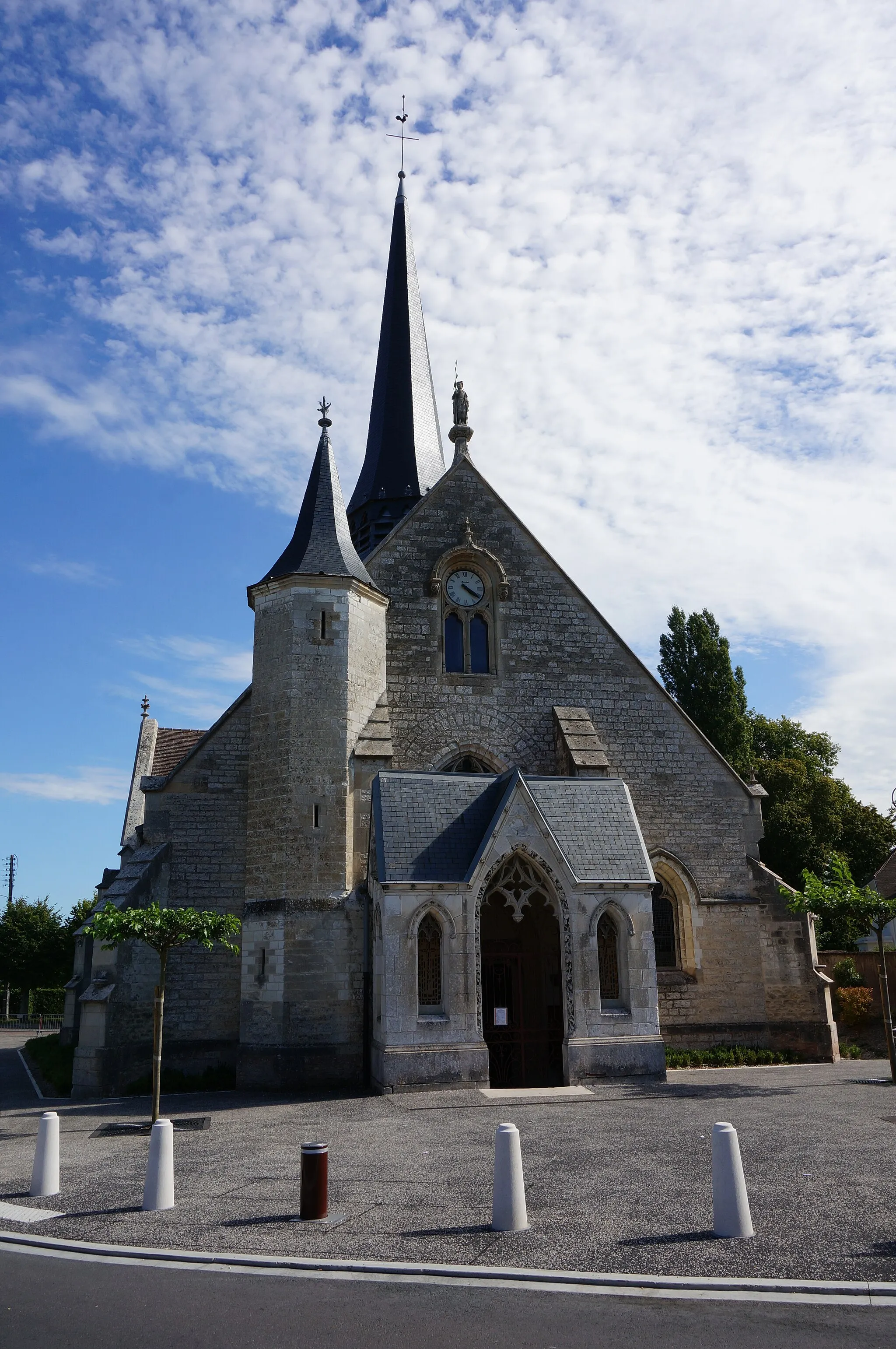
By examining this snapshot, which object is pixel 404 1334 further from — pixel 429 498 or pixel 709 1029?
pixel 429 498

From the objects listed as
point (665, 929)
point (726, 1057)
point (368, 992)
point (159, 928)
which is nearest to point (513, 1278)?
point (159, 928)

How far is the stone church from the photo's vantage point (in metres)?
Result: 16.6

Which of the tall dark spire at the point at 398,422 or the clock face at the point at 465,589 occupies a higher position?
the tall dark spire at the point at 398,422

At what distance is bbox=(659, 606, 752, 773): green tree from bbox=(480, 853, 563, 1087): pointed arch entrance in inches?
814

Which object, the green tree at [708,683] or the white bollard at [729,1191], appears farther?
the green tree at [708,683]

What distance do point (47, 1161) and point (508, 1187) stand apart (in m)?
4.69

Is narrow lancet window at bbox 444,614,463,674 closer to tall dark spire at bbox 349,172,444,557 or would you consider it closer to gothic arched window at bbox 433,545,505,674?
gothic arched window at bbox 433,545,505,674

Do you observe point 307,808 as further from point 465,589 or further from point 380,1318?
point 380,1318

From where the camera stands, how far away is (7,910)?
5200 cm

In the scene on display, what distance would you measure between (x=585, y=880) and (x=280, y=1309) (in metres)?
11.4

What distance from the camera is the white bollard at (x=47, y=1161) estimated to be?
9359mm

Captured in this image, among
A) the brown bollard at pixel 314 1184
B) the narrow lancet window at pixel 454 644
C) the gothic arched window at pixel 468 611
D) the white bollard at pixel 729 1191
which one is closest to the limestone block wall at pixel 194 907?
the narrow lancet window at pixel 454 644

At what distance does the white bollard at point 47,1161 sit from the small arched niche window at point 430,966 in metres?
7.44

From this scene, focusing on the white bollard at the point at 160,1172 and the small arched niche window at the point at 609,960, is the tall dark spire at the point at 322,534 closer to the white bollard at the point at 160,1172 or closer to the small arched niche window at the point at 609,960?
the small arched niche window at the point at 609,960
